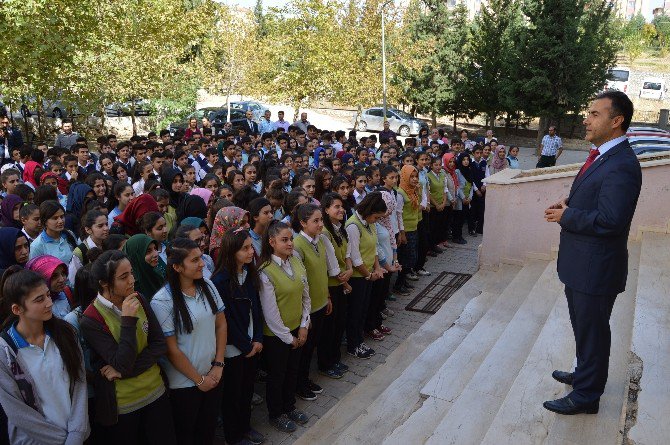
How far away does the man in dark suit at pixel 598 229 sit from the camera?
3189 mm

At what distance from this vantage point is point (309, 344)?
5227 mm

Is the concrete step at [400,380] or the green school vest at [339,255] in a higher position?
the green school vest at [339,255]

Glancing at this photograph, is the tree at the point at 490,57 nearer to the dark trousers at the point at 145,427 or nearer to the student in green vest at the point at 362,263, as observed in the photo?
the student in green vest at the point at 362,263

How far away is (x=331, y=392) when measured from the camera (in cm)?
557

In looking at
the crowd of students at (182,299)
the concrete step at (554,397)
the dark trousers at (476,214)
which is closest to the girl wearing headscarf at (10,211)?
the crowd of students at (182,299)

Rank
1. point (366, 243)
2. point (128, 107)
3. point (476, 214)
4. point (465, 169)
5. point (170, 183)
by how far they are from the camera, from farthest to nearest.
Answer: point (128, 107), point (476, 214), point (465, 169), point (170, 183), point (366, 243)

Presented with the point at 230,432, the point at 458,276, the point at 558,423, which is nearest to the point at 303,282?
the point at 230,432

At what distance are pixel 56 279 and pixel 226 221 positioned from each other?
5.06 feet

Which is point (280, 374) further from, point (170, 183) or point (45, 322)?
point (170, 183)

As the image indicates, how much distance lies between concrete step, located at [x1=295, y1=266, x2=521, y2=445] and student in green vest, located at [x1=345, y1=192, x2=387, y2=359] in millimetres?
477

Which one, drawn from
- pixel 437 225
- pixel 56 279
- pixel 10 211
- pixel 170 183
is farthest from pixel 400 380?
pixel 437 225

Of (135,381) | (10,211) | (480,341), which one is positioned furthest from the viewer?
(10,211)

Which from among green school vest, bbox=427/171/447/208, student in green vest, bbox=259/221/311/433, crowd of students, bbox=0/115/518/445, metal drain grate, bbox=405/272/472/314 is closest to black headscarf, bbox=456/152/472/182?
green school vest, bbox=427/171/447/208

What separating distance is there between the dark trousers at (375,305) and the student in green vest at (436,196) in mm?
3167
